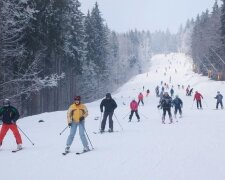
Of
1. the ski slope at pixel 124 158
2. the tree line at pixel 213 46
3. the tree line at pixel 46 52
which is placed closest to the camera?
the ski slope at pixel 124 158

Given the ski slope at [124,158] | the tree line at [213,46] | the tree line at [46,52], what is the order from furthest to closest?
the tree line at [213,46]
the tree line at [46,52]
the ski slope at [124,158]

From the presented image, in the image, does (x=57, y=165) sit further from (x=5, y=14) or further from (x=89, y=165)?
(x=5, y=14)

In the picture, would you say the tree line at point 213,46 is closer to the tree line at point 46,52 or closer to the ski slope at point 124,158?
the tree line at point 46,52

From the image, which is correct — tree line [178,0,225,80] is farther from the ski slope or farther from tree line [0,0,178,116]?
the ski slope

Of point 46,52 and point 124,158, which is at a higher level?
point 46,52

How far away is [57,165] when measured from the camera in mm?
10594

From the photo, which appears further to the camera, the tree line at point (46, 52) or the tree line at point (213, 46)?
the tree line at point (213, 46)

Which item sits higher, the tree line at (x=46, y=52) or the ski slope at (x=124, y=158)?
the tree line at (x=46, y=52)

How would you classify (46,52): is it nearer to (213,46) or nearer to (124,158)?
(124,158)

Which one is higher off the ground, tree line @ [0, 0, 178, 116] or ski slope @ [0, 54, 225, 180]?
tree line @ [0, 0, 178, 116]

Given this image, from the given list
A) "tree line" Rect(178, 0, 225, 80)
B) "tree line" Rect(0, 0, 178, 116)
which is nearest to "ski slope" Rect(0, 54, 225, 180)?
"tree line" Rect(0, 0, 178, 116)

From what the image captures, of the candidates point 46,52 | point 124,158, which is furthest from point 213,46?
point 124,158

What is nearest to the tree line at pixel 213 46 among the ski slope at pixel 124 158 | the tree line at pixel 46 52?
the tree line at pixel 46 52

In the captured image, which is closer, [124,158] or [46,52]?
[124,158]
